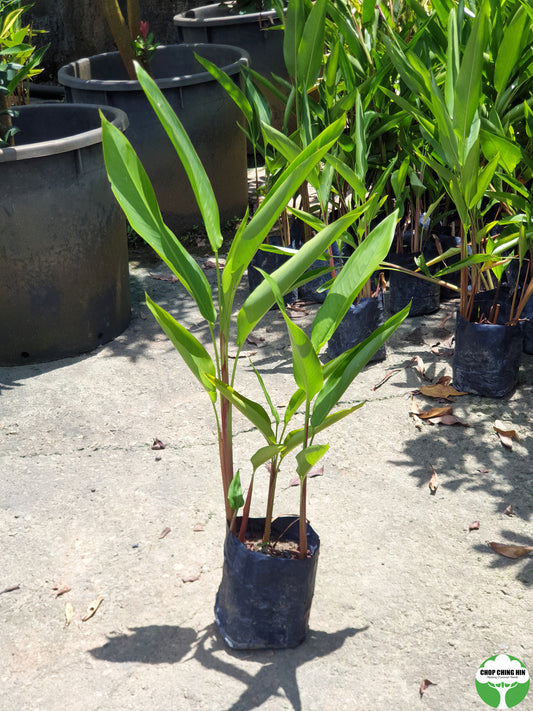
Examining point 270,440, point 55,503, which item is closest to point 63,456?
point 55,503

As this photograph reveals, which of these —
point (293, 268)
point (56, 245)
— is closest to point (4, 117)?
point (56, 245)

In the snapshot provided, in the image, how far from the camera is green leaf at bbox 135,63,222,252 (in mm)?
1476

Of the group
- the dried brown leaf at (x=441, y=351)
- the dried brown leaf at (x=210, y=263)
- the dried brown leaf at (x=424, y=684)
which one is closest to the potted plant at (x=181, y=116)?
the dried brown leaf at (x=210, y=263)

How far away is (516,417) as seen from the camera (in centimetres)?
272

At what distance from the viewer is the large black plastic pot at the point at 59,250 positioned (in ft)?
9.84

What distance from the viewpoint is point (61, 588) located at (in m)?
2.09

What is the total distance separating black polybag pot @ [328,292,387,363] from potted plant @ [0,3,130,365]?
1.03 meters

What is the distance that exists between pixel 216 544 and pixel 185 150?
119cm

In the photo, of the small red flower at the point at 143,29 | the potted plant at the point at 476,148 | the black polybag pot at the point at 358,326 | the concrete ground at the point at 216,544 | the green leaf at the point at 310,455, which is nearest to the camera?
the green leaf at the point at 310,455

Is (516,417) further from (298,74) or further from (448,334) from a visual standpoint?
(298,74)

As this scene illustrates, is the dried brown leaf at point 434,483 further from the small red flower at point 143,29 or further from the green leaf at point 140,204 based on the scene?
the small red flower at point 143,29

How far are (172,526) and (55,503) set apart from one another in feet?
1.34

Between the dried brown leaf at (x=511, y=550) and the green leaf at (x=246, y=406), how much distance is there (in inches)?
33.6

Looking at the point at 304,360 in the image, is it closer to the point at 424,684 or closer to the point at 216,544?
the point at 424,684
